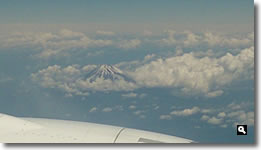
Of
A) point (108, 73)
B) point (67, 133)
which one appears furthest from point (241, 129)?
point (108, 73)

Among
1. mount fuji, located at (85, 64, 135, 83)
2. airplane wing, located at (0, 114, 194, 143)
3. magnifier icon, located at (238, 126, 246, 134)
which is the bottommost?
airplane wing, located at (0, 114, 194, 143)

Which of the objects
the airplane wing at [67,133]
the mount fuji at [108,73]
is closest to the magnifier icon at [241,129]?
the airplane wing at [67,133]

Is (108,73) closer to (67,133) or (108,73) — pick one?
(108,73)

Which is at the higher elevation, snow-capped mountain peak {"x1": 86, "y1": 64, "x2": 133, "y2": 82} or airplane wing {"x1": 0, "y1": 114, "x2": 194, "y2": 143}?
snow-capped mountain peak {"x1": 86, "y1": 64, "x2": 133, "y2": 82}

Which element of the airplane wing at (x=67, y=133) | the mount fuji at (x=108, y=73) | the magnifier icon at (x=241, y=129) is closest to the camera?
the airplane wing at (x=67, y=133)

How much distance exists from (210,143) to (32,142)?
1.70 meters

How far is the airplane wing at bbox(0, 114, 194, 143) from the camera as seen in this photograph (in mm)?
2600

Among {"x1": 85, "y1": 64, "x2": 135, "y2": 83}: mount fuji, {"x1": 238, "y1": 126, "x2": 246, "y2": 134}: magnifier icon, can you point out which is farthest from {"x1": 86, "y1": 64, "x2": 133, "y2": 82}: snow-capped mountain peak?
{"x1": 238, "y1": 126, "x2": 246, "y2": 134}: magnifier icon

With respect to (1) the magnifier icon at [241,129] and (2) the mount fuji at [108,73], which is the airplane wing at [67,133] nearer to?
(1) the magnifier icon at [241,129]

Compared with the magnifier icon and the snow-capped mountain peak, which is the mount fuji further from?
the magnifier icon

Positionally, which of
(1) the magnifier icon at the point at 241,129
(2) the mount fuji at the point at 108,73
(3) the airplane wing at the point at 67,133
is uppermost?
(2) the mount fuji at the point at 108,73

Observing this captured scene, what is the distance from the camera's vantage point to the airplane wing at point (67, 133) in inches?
102

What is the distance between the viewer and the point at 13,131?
8.80 feet

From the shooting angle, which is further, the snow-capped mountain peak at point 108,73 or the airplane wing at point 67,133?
the snow-capped mountain peak at point 108,73
